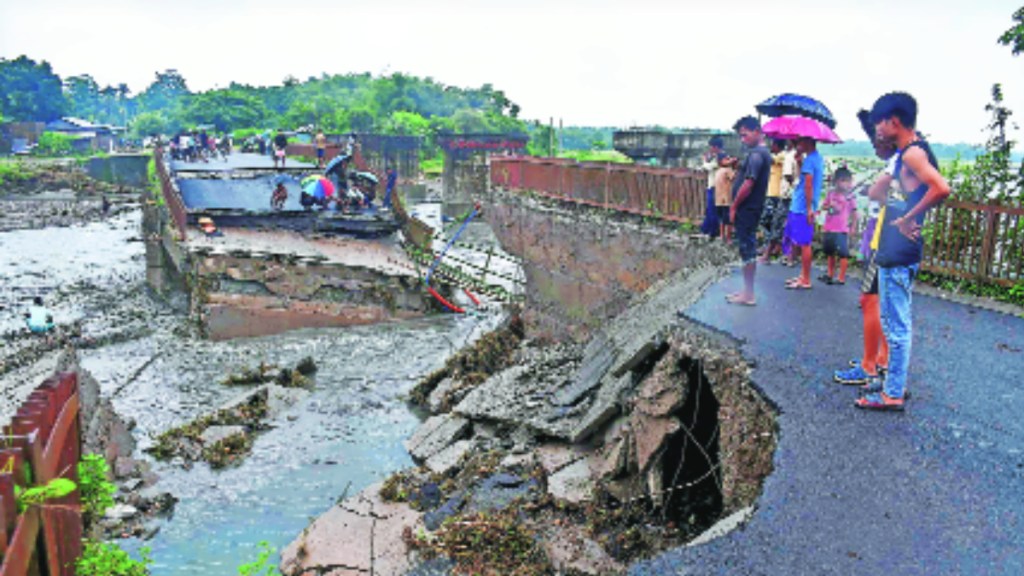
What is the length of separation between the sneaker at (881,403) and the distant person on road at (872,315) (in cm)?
24

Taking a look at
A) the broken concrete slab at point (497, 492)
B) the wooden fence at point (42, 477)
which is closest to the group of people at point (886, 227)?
the broken concrete slab at point (497, 492)

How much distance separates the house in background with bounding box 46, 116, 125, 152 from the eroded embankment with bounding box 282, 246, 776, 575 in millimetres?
78445

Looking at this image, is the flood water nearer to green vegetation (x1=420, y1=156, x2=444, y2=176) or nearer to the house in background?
green vegetation (x1=420, y1=156, x2=444, y2=176)

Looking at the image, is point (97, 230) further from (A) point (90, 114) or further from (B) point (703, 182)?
(A) point (90, 114)

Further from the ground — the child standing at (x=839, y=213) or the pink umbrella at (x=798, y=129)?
the pink umbrella at (x=798, y=129)

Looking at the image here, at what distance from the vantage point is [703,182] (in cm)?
1080

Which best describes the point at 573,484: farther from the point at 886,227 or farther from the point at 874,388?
the point at 886,227

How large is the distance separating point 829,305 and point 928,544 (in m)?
4.49

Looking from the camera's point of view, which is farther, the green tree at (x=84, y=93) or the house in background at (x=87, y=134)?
the green tree at (x=84, y=93)

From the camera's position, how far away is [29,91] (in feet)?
304

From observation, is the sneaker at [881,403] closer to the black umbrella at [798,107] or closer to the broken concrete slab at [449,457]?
the black umbrella at [798,107]

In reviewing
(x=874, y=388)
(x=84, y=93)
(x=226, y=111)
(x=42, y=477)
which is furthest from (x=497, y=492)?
(x=84, y=93)

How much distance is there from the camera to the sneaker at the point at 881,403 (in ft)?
17.6

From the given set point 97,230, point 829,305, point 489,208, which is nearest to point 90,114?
point 97,230
